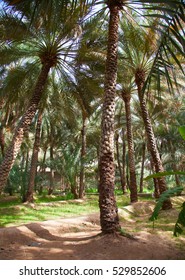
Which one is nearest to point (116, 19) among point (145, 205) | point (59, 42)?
point (59, 42)

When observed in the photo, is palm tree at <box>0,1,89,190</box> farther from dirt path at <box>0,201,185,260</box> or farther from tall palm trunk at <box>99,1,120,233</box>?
dirt path at <box>0,201,185,260</box>

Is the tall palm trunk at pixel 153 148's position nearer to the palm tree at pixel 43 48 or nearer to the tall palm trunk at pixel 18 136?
the palm tree at pixel 43 48

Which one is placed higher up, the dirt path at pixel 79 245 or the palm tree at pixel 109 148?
the palm tree at pixel 109 148

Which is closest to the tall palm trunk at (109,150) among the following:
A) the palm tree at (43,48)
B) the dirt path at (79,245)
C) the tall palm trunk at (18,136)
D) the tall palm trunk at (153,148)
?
the dirt path at (79,245)

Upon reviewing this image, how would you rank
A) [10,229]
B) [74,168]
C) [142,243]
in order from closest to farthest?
1. [142,243]
2. [10,229]
3. [74,168]

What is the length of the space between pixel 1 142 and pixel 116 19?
602 inches

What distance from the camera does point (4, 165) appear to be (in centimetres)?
825

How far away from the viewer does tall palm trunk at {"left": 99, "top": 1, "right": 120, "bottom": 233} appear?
633cm

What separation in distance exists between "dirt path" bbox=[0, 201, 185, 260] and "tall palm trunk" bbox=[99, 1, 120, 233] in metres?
0.46

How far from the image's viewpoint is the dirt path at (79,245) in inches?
200

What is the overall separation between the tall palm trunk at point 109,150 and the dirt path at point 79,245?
1.51 feet

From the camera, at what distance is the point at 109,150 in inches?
267

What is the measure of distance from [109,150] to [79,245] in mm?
2417

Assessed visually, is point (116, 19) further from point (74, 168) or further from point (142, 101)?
point (74, 168)
